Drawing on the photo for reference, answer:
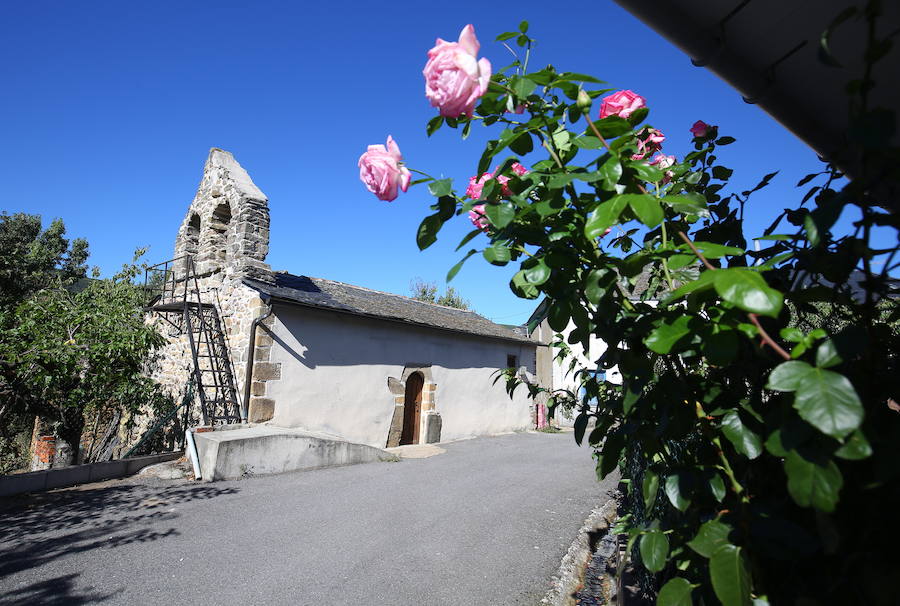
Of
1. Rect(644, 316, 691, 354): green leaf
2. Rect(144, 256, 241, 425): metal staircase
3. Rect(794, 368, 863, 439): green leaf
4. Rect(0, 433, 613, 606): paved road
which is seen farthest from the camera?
Rect(144, 256, 241, 425): metal staircase

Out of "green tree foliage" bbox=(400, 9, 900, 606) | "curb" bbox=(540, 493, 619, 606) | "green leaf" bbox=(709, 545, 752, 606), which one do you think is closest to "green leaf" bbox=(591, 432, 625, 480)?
"green tree foliage" bbox=(400, 9, 900, 606)

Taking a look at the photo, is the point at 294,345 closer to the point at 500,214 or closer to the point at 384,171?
the point at 384,171

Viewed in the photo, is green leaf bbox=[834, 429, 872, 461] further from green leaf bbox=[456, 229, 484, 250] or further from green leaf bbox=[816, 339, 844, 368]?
green leaf bbox=[456, 229, 484, 250]

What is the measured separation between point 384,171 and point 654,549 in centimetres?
107

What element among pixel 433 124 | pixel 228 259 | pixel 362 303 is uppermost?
pixel 228 259

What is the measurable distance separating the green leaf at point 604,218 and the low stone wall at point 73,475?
24.4 ft

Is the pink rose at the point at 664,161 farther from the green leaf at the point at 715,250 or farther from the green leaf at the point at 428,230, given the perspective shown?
the green leaf at the point at 428,230

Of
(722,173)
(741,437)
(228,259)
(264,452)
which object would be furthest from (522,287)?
(228,259)

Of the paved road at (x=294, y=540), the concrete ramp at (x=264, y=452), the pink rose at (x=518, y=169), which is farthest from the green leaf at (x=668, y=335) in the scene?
the concrete ramp at (x=264, y=452)

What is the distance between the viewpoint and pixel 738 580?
2.64ft

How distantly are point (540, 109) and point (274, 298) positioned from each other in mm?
8665

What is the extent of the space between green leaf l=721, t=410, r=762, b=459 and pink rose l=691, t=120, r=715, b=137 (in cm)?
106

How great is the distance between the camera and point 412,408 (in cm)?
1257

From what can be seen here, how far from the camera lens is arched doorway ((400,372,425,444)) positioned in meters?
12.2
